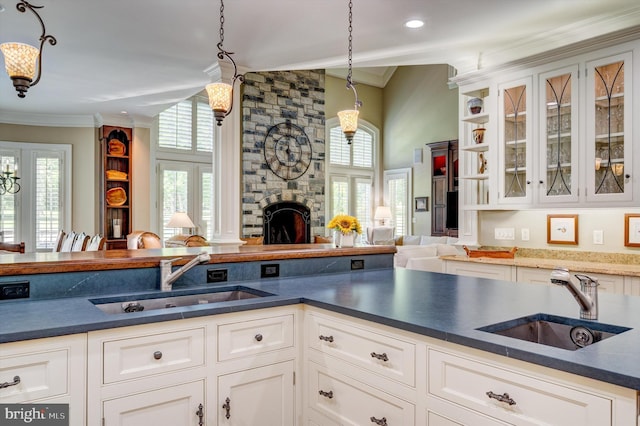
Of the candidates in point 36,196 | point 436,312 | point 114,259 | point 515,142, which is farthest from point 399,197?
point 436,312

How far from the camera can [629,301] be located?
6.43 ft

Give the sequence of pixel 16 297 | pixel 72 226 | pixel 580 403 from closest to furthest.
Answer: pixel 580 403, pixel 16 297, pixel 72 226

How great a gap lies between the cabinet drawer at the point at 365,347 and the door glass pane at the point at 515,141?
2.82m

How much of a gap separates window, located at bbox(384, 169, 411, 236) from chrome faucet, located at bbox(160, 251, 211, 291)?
27.8ft

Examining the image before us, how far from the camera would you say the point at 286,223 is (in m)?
7.77

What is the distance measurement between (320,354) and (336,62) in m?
3.77

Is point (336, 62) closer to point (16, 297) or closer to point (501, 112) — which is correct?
point (501, 112)

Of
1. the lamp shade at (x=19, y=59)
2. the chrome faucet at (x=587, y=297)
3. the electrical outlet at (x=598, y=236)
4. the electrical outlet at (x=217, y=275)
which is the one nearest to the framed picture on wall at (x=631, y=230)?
the electrical outlet at (x=598, y=236)

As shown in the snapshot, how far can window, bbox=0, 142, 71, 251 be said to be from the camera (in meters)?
7.28

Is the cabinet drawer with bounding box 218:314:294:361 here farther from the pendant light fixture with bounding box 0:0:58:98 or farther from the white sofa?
the white sofa

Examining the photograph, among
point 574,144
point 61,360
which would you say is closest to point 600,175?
point 574,144

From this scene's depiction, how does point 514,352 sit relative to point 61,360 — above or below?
above

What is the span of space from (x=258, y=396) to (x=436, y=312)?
2.75ft

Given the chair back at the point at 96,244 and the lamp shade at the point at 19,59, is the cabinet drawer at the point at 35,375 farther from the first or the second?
the chair back at the point at 96,244
